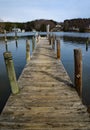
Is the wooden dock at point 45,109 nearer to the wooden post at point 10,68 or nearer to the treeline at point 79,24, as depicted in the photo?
the wooden post at point 10,68

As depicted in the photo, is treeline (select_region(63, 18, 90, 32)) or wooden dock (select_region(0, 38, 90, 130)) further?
treeline (select_region(63, 18, 90, 32))

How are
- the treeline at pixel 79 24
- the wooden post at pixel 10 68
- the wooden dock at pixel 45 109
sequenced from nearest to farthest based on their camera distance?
the wooden dock at pixel 45 109 → the wooden post at pixel 10 68 → the treeline at pixel 79 24

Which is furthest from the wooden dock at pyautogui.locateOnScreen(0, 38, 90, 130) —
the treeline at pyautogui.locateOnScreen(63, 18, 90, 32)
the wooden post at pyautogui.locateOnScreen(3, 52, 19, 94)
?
the treeline at pyautogui.locateOnScreen(63, 18, 90, 32)

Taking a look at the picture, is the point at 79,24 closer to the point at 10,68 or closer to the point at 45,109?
the point at 10,68

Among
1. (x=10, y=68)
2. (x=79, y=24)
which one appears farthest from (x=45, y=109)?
(x=79, y=24)

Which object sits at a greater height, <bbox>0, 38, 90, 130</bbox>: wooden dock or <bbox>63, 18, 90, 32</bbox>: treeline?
<bbox>63, 18, 90, 32</bbox>: treeline

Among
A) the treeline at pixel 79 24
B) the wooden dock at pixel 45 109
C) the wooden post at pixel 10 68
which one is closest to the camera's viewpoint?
the wooden dock at pixel 45 109

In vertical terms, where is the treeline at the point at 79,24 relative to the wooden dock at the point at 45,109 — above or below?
above

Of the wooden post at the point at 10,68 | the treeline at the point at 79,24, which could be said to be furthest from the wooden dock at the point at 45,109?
the treeline at the point at 79,24

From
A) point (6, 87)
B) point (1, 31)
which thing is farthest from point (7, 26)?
point (6, 87)

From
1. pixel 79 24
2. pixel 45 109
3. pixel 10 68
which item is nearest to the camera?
pixel 45 109

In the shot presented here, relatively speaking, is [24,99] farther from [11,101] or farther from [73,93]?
[73,93]

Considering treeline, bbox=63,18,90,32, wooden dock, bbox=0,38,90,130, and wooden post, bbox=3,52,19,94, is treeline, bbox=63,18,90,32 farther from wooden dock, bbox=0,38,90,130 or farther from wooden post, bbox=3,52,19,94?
wooden post, bbox=3,52,19,94

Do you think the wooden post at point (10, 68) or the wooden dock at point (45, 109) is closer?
the wooden dock at point (45, 109)
